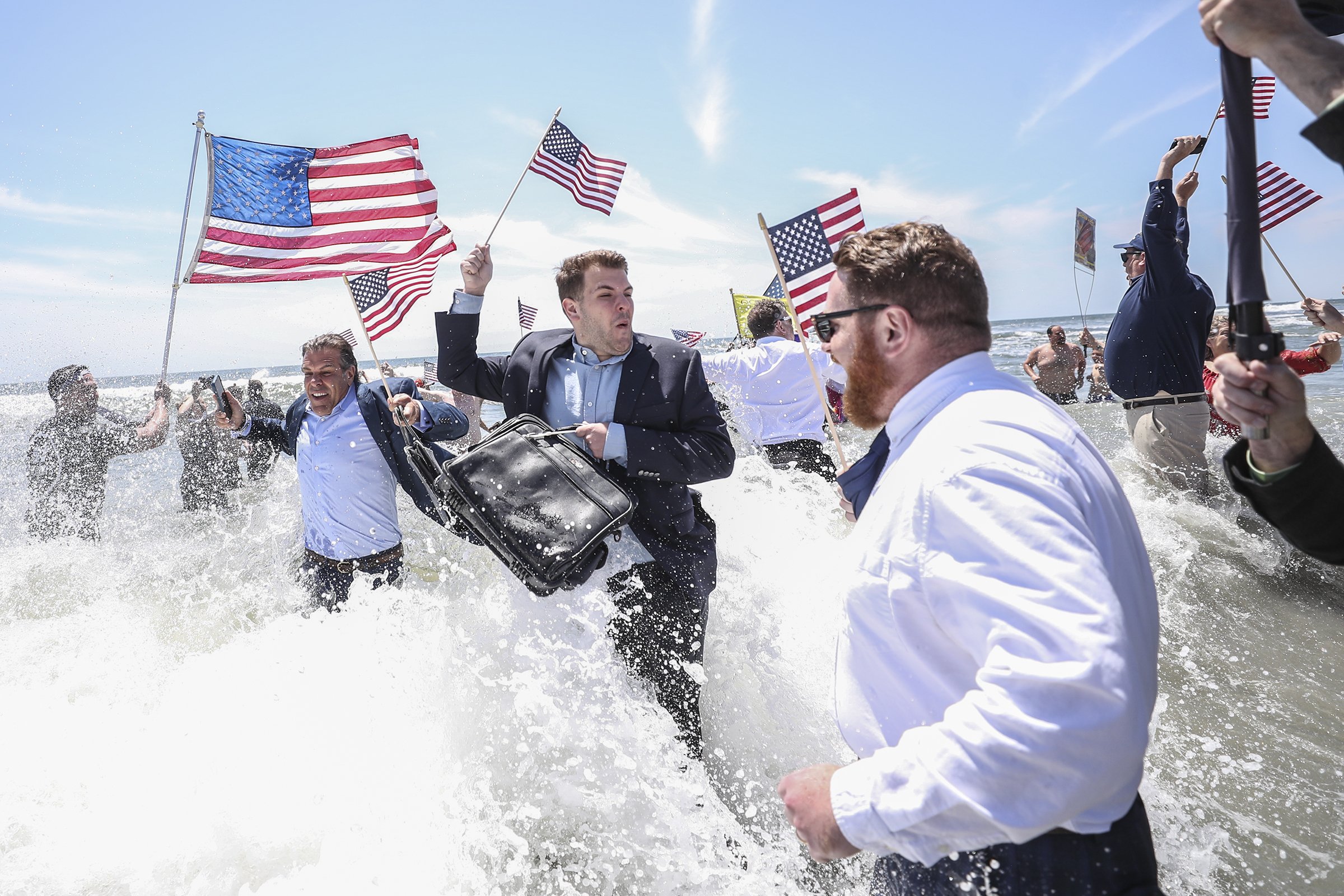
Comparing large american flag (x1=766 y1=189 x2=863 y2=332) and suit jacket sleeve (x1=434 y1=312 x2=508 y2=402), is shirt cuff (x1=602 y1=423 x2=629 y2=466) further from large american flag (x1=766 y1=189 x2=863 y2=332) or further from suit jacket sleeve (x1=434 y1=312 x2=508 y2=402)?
large american flag (x1=766 y1=189 x2=863 y2=332)

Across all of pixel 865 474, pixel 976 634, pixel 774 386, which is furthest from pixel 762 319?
pixel 976 634

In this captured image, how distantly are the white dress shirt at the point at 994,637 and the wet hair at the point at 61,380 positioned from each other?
7181mm

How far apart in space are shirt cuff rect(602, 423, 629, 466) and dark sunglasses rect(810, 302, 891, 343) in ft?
4.93

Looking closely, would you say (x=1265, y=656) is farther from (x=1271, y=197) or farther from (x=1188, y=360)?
(x=1271, y=197)

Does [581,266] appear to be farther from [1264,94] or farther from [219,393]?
[1264,94]

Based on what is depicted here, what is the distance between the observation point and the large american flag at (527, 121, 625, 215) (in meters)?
7.29

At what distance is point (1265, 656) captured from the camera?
15.1ft

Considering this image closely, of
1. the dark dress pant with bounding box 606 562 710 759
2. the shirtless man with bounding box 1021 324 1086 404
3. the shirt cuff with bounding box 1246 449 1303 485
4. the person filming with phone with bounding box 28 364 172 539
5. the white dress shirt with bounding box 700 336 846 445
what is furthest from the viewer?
the shirtless man with bounding box 1021 324 1086 404

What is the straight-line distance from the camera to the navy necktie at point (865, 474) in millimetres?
2166

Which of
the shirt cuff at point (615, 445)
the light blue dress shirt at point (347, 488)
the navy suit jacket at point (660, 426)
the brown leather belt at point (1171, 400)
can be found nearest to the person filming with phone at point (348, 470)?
the light blue dress shirt at point (347, 488)

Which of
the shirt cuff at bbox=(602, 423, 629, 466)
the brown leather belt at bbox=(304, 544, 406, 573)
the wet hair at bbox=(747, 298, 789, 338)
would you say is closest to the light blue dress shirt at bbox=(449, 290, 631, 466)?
the shirt cuff at bbox=(602, 423, 629, 466)

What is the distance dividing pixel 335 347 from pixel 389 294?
137cm

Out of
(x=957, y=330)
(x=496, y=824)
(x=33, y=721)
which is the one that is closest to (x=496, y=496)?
(x=496, y=824)

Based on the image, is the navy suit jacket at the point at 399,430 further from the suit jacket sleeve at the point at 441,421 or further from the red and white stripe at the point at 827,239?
the red and white stripe at the point at 827,239
